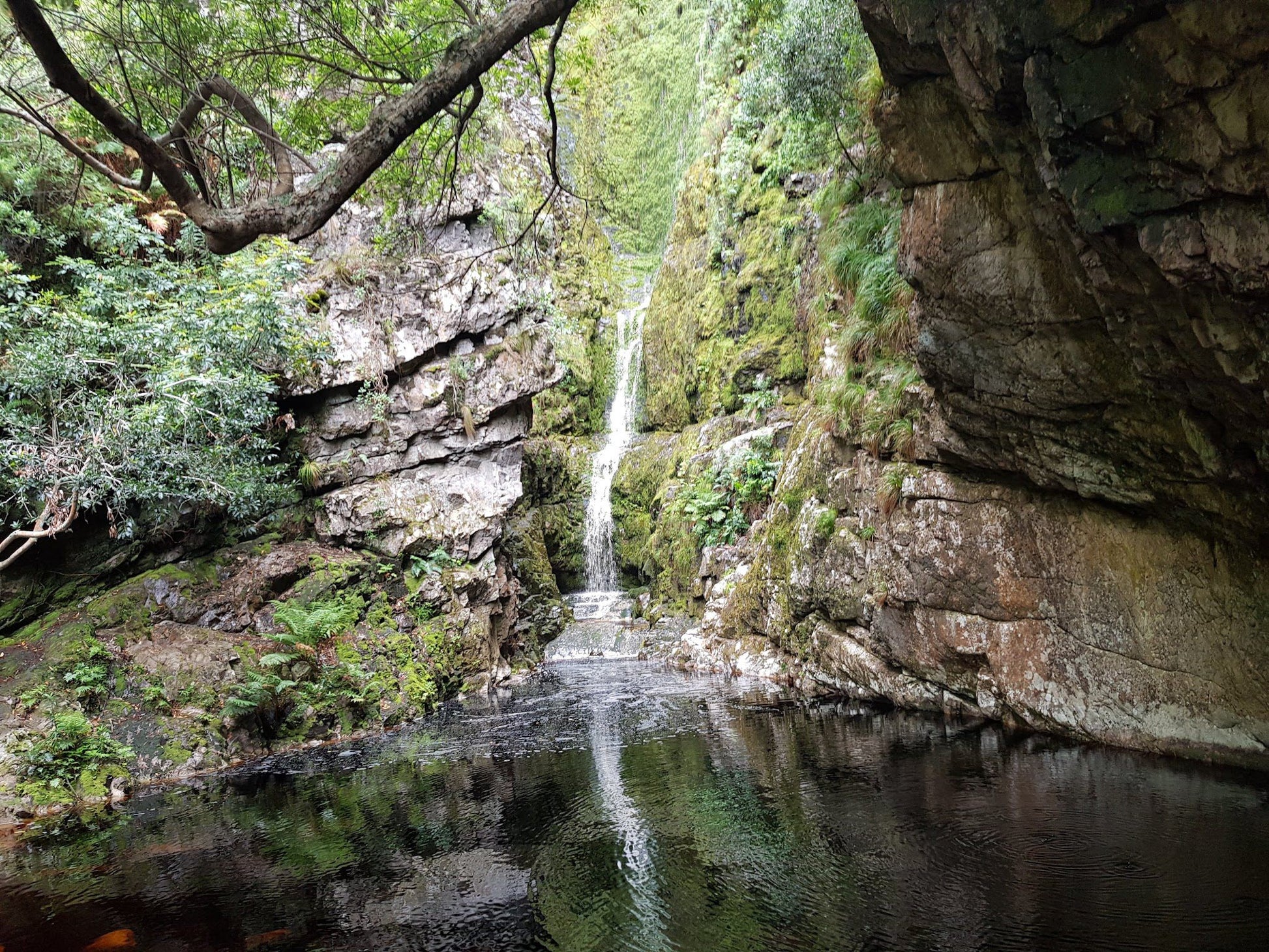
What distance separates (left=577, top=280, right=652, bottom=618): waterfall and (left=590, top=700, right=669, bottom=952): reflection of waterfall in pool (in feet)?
31.1

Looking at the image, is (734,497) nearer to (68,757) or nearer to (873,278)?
(873,278)

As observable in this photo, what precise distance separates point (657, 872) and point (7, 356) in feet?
32.7

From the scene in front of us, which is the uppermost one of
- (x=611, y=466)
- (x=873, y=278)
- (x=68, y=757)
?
(x=873, y=278)

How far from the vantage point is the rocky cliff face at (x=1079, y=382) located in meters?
A: 3.74

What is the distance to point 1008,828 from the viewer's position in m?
4.78

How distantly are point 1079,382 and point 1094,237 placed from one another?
1.82m

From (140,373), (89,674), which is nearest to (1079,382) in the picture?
(89,674)

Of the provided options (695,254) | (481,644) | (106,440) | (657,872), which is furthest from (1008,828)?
(695,254)

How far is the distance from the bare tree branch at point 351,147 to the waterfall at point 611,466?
14810 mm

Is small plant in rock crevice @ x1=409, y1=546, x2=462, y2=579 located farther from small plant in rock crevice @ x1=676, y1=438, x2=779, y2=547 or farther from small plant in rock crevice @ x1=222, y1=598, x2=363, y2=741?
small plant in rock crevice @ x1=676, y1=438, x2=779, y2=547

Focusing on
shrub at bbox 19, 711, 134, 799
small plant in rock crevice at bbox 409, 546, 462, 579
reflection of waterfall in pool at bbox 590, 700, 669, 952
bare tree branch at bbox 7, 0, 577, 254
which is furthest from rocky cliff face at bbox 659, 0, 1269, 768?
shrub at bbox 19, 711, 134, 799

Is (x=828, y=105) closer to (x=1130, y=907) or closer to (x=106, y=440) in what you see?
(x=1130, y=907)

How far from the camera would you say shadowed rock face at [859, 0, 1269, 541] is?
3.61 meters

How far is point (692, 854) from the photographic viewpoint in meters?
4.80
